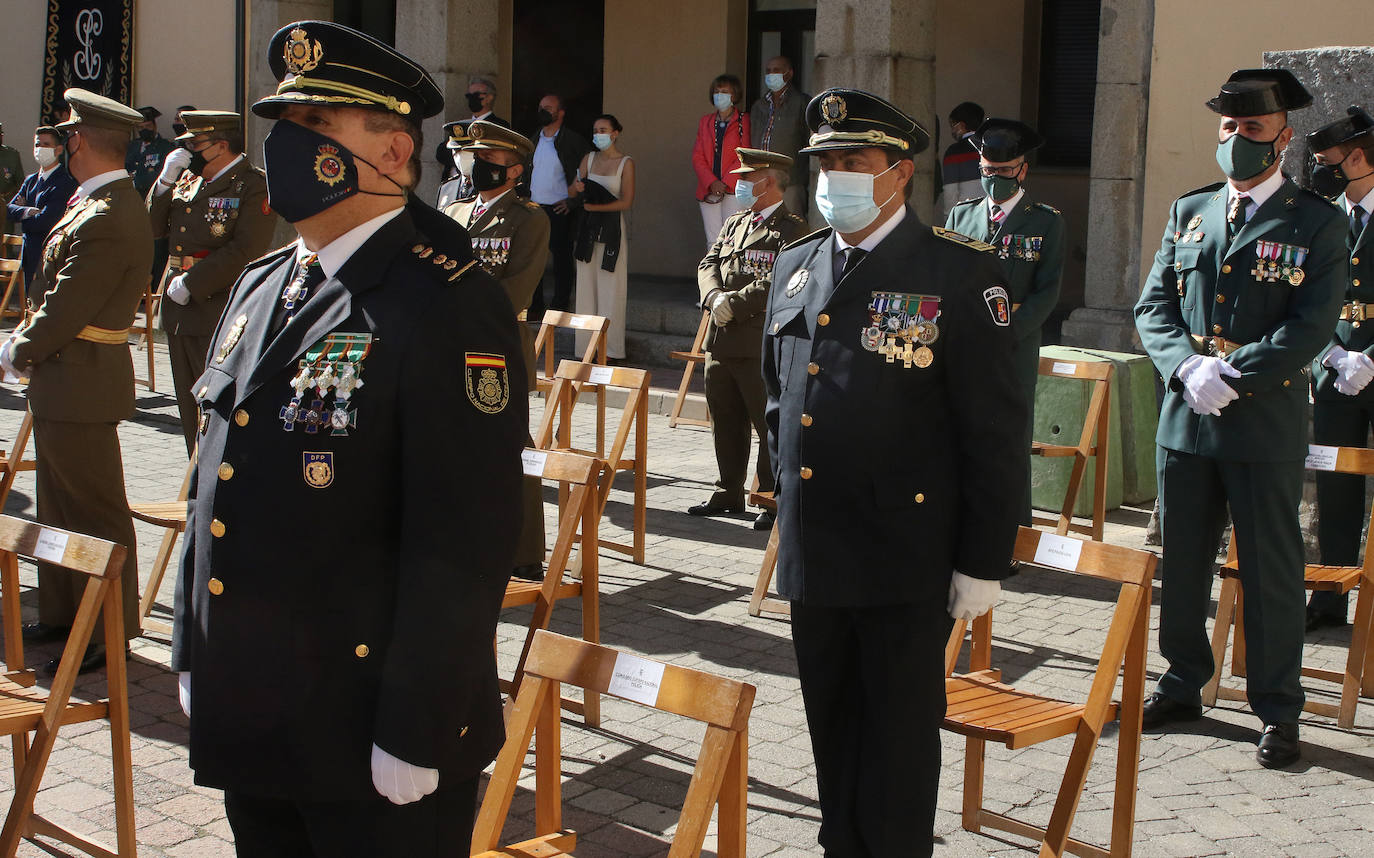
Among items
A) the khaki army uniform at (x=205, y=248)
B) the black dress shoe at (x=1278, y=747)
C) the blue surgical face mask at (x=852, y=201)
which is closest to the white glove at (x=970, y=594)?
the blue surgical face mask at (x=852, y=201)

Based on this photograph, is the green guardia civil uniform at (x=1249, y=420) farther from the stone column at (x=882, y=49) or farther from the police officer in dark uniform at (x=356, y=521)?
the stone column at (x=882, y=49)

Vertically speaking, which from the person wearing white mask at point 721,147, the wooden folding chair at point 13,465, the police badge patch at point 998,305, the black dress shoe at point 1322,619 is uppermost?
the person wearing white mask at point 721,147

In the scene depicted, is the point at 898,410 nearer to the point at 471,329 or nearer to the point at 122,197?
the point at 471,329

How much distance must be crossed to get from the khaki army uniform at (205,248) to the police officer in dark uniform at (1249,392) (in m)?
4.42

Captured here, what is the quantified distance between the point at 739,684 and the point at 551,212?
10.9 metres

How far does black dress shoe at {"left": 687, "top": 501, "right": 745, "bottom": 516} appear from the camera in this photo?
27.1 feet

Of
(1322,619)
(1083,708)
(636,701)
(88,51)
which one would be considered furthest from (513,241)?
(88,51)

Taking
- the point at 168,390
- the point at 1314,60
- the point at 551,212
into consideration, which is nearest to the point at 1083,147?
the point at 551,212

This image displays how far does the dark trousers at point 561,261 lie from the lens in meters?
13.4

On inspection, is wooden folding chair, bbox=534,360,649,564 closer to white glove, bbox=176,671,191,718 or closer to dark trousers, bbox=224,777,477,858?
white glove, bbox=176,671,191,718

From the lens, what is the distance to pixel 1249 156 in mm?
4809

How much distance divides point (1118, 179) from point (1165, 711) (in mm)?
5707

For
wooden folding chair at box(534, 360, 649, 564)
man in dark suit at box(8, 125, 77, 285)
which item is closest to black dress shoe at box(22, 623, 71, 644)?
wooden folding chair at box(534, 360, 649, 564)

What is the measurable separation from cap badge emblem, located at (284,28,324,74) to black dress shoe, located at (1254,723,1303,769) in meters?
3.68
